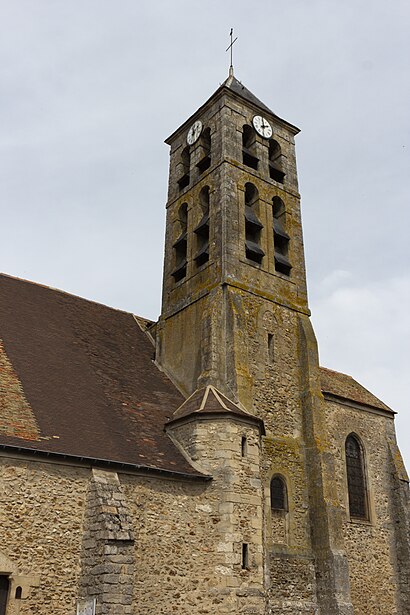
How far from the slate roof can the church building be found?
0.05m

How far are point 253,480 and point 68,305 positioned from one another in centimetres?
753

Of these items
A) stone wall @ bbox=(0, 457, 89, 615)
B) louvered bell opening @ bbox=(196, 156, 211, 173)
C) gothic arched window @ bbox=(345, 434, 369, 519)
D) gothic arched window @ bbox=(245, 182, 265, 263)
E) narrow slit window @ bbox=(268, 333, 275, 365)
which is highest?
louvered bell opening @ bbox=(196, 156, 211, 173)

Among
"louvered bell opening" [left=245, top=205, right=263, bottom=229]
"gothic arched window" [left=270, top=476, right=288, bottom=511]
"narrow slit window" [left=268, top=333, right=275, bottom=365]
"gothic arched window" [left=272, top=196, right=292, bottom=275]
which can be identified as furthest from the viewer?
"gothic arched window" [left=272, top=196, right=292, bottom=275]

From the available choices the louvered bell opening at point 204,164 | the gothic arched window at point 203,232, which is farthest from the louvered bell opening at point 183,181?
the gothic arched window at point 203,232

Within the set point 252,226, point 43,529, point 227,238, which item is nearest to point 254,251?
point 227,238

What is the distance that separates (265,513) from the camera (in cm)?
1429

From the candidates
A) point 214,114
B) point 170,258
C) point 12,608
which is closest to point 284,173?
point 214,114

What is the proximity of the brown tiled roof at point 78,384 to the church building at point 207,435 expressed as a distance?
50 millimetres

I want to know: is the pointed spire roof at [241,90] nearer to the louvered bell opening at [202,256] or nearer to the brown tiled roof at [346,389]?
the louvered bell opening at [202,256]

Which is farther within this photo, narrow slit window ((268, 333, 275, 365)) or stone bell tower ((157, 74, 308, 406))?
narrow slit window ((268, 333, 275, 365))

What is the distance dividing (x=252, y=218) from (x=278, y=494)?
26.4 ft

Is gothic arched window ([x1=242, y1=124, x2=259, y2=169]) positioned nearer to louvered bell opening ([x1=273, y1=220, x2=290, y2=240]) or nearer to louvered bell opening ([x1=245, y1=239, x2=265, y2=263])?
louvered bell opening ([x1=273, y1=220, x2=290, y2=240])

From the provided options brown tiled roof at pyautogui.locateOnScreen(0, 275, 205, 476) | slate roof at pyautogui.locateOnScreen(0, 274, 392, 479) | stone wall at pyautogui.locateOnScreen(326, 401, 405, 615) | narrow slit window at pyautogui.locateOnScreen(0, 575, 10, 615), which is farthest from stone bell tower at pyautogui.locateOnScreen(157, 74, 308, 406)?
narrow slit window at pyautogui.locateOnScreen(0, 575, 10, 615)

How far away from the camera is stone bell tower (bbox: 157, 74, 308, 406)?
1585 centimetres
